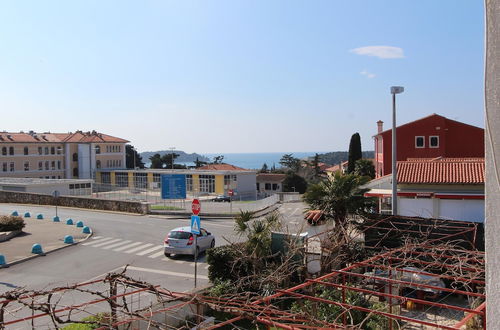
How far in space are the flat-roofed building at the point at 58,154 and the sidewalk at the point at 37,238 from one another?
138ft

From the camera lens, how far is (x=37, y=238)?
23.7 m

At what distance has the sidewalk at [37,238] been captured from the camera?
19.9m

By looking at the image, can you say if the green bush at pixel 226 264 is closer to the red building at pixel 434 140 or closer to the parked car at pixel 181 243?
the parked car at pixel 181 243

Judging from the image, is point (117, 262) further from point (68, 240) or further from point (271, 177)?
point (271, 177)

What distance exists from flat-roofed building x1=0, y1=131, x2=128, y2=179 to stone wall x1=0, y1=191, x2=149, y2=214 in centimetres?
2541

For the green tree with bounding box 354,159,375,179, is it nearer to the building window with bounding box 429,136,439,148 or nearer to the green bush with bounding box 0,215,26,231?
the building window with bounding box 429,136,439,148

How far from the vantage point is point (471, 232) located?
47.8 feet

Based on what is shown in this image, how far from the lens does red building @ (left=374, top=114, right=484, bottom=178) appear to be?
134 ft

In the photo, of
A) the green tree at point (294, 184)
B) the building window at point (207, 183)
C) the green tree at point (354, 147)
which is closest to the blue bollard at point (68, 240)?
the building window at point (207, 183)

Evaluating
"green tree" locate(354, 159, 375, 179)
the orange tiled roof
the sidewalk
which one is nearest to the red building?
"green tree" locate(354, 159, 375, 179)

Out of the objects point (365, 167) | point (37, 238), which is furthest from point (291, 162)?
point (37, 238)

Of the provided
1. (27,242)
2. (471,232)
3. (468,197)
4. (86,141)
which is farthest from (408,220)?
(86,141)

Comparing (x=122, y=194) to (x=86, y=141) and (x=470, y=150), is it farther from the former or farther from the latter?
(x=470, y=150)

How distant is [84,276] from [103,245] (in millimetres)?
6161
